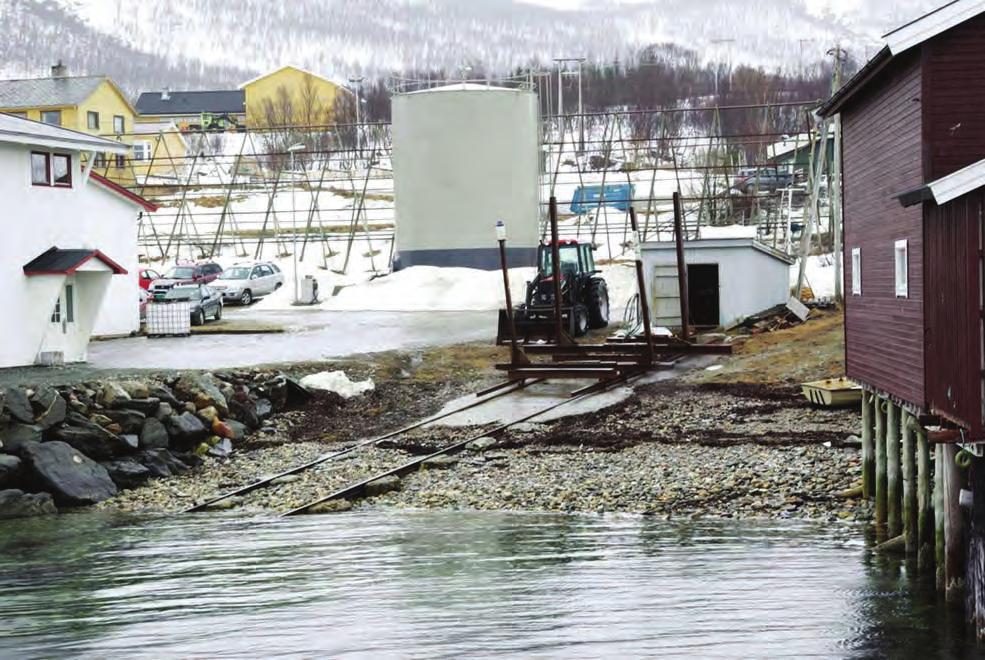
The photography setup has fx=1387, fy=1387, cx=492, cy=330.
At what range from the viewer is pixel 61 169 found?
34.3m

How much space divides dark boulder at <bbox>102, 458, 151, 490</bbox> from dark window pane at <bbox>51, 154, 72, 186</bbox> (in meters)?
11.6

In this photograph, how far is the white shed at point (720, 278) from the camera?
39.1 meters

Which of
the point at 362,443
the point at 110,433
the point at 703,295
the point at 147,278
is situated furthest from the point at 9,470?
the point at 147,278

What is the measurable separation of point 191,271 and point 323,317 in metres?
11.1

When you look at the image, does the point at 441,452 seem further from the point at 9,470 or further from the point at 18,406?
the point at 18,406

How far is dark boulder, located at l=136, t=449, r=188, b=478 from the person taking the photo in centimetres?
2502

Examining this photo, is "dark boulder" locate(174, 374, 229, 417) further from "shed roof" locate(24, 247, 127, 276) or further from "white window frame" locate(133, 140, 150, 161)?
"white window frame" locate(133, 140, 150, 161)

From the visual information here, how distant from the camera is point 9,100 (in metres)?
86.2

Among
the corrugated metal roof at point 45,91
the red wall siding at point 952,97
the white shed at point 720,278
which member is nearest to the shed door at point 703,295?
the white shed at point 720,278

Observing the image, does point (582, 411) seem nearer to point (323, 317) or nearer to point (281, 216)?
point (323, 317)

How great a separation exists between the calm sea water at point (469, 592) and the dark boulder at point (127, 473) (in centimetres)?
412

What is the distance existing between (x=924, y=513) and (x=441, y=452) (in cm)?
1076

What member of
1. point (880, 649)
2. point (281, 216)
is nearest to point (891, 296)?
point (880, 649)

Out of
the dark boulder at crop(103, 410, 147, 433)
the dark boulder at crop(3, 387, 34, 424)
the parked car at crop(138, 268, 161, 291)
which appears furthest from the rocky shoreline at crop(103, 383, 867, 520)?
the parked car at crop(138, 268, 161, 291)
